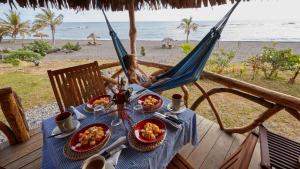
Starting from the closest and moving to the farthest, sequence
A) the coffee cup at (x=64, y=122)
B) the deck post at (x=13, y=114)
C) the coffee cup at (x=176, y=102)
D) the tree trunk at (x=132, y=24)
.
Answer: the coffee cup at (x=64, y=122) < the coffee cup at (x=176, y=102) < the deck post at (x=13, y=114) < the tree trunk at (x=132, y=24)

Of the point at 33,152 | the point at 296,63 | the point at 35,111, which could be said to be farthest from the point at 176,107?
the point at 296,63

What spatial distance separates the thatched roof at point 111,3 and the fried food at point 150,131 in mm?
1545

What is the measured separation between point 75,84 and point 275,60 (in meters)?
5.81

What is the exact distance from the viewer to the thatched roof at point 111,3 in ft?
5.83

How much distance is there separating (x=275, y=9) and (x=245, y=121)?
137 feet

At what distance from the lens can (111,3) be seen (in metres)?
2.32

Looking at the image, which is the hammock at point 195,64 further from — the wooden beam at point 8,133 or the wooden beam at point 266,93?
the wooden beam at point 8,133

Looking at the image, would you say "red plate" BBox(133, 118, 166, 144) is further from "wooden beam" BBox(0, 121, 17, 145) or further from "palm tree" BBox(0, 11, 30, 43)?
"palm tree" BBox(0, 11, 30, 43)

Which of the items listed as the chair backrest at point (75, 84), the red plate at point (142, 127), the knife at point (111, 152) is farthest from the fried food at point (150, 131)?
the chair backrest at point (75, 84)

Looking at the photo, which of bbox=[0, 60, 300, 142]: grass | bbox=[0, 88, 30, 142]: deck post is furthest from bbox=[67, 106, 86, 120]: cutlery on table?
bbox=[0, 60, 300, 142]: grass

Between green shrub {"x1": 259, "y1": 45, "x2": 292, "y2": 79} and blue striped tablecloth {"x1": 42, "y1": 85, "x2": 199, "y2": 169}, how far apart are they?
18.0 ft

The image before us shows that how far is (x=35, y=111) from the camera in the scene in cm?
365

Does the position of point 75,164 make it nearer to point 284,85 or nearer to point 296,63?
point 284,85

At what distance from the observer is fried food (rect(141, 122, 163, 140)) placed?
0.95m
